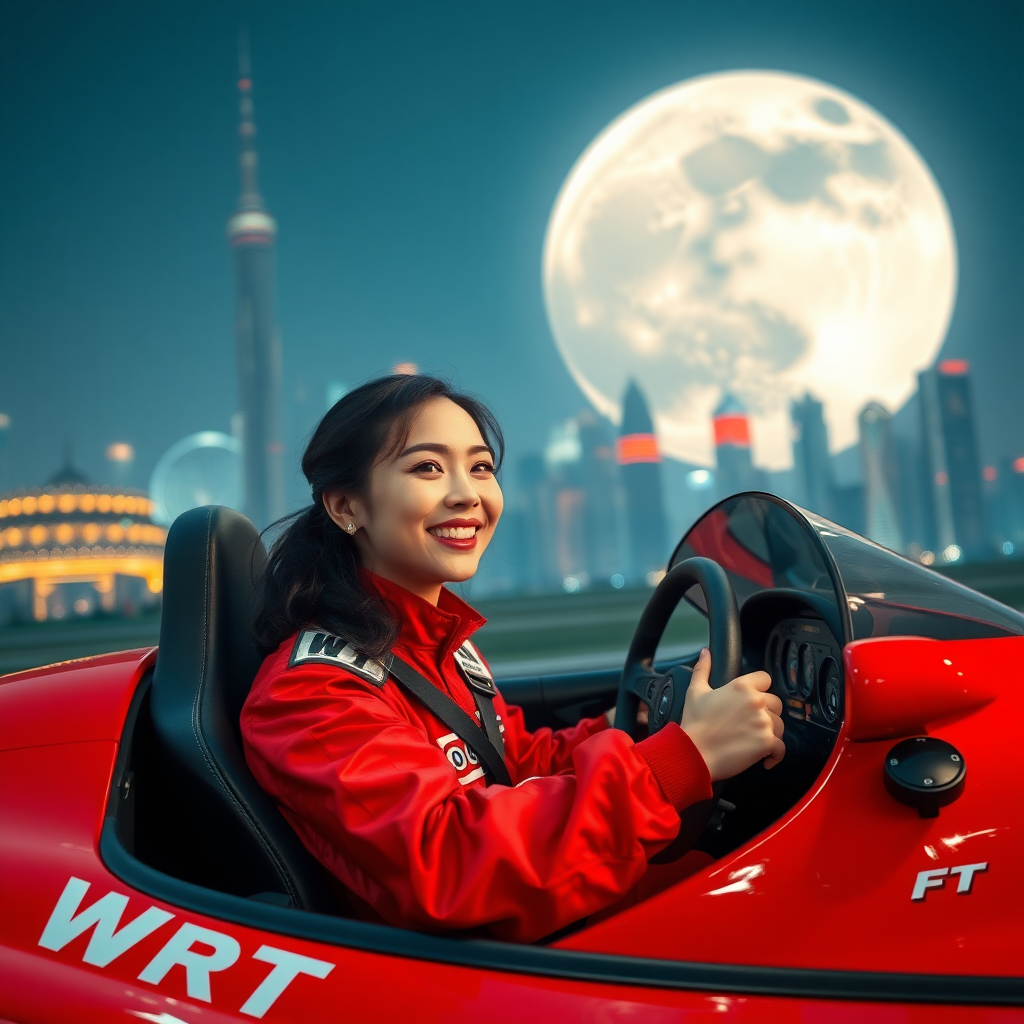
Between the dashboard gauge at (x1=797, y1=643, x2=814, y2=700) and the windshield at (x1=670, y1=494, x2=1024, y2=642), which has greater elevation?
the windshield at (x1=670, y1=494, x2=1024, y2=642)

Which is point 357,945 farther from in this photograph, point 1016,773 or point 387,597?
point 1016,773

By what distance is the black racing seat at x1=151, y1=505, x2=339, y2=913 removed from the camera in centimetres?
130

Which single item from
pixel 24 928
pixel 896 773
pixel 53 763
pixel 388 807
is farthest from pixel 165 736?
pixel 896 773

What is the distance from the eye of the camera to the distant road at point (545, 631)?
1065cm

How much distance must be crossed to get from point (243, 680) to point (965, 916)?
1.13 metres

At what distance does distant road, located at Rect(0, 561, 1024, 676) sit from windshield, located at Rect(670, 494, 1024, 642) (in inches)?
264

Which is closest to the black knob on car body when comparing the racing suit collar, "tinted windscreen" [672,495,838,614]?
"tinted windscreen" [672,495,838,614]

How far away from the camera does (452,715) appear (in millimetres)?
1415

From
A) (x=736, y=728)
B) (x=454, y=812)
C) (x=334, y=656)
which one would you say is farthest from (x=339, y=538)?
(x=736, y=728)

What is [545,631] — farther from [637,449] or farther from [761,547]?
[637,449]

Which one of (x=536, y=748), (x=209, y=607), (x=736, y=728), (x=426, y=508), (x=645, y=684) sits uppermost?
(x=426, y=508)

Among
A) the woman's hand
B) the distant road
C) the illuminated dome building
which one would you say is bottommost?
the illuminated dome building

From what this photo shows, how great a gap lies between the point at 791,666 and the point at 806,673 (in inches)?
2.6

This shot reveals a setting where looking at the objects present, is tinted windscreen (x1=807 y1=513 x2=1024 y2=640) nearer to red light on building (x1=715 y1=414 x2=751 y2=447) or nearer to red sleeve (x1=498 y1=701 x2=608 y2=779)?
red sleeve (x1=498 y1=701 x2=608 y2=779)
